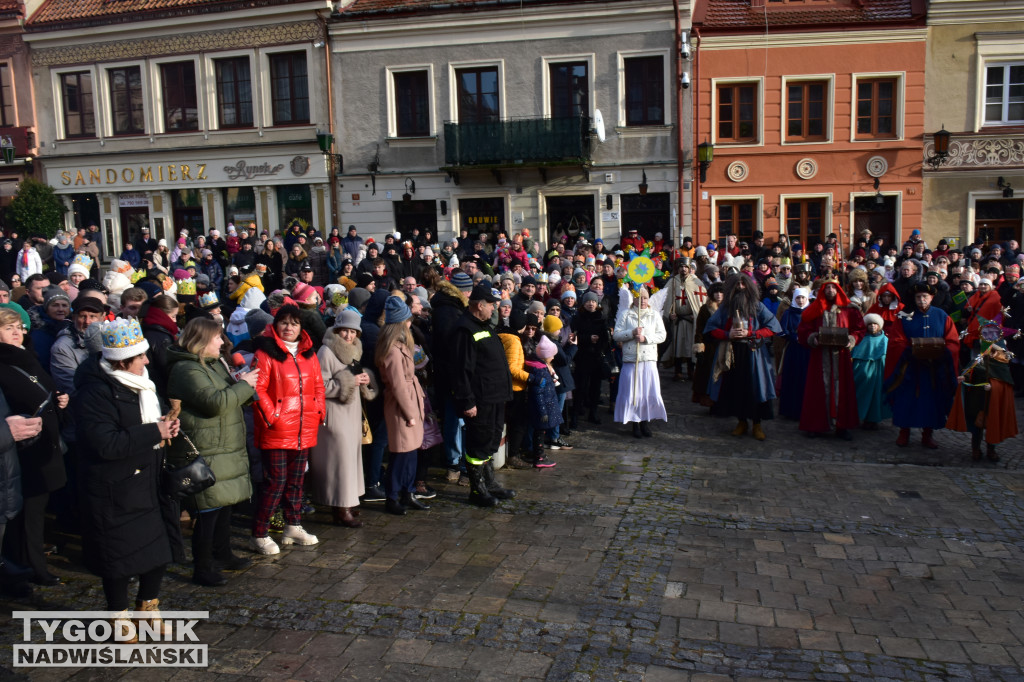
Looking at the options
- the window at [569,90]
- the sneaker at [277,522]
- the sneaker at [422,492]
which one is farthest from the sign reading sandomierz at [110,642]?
the window at [569,90]

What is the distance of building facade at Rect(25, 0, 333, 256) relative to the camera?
22781 millimetres

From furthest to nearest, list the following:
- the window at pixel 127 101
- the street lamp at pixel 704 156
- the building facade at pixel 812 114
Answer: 1. the window at pixel 127 101
2. the street lamp at pixel 704 156
3. the building facade at pixel 812 114

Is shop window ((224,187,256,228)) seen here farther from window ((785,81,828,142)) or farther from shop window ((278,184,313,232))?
window ((785,81,828,142))

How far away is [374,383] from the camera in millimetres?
7023

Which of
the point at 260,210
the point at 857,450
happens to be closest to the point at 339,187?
the point at 260,210

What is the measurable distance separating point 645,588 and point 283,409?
277cm

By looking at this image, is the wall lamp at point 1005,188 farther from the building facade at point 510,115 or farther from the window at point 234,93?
the window at point 234,93

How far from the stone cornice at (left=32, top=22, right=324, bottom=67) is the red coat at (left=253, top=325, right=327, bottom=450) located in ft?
60.8

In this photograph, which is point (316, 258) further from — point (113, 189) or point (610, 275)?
point (113, 189)

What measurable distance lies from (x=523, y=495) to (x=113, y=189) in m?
21.3

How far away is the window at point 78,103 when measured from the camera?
958 inches

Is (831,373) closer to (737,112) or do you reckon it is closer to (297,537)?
(297,537)

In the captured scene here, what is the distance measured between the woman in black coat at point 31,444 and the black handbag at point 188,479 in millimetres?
927

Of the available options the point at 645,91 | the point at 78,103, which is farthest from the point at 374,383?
the point at 78,103
